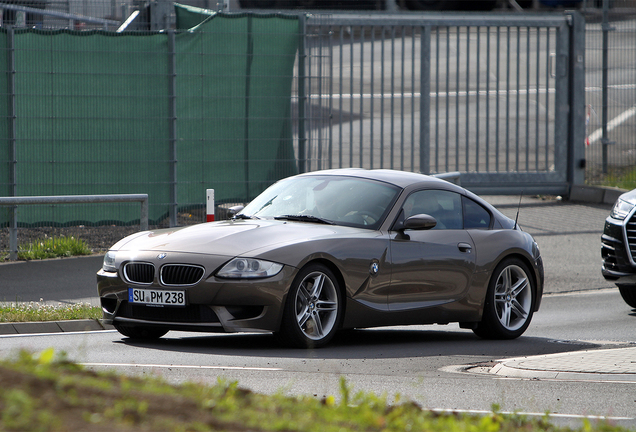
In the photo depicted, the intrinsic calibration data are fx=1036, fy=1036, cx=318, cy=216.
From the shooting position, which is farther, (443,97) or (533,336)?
(443,97)

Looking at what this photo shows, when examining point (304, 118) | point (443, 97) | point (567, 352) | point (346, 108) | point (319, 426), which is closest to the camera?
point (319, 426)

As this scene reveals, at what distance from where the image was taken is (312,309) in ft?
26.5

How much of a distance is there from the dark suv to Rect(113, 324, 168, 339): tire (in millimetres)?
5309

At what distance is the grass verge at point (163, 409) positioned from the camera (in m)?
3.23

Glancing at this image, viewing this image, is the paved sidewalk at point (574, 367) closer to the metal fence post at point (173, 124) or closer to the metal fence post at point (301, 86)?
the metal fence post at point (173, 124)

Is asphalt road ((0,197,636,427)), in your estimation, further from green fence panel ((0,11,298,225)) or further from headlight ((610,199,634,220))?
green fence panel ((0,11,298,225))

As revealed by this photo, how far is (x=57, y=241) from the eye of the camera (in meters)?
13.4

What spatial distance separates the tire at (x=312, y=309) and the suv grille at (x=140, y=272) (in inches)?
42.3

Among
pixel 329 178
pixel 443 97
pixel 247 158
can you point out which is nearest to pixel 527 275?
pixel 329 178

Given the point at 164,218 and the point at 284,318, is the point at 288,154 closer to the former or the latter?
the point at 164,218

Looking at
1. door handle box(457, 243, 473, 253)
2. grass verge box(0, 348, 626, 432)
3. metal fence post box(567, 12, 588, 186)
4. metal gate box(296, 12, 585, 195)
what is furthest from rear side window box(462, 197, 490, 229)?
metal fence post box(567, 12, 588, 186)

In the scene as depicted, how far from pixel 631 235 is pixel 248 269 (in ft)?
17.3

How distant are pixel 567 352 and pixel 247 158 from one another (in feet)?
24.9

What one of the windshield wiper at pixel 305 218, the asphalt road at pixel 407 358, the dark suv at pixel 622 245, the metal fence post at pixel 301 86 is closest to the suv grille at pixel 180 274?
the asphalt road at pixel 407 358
